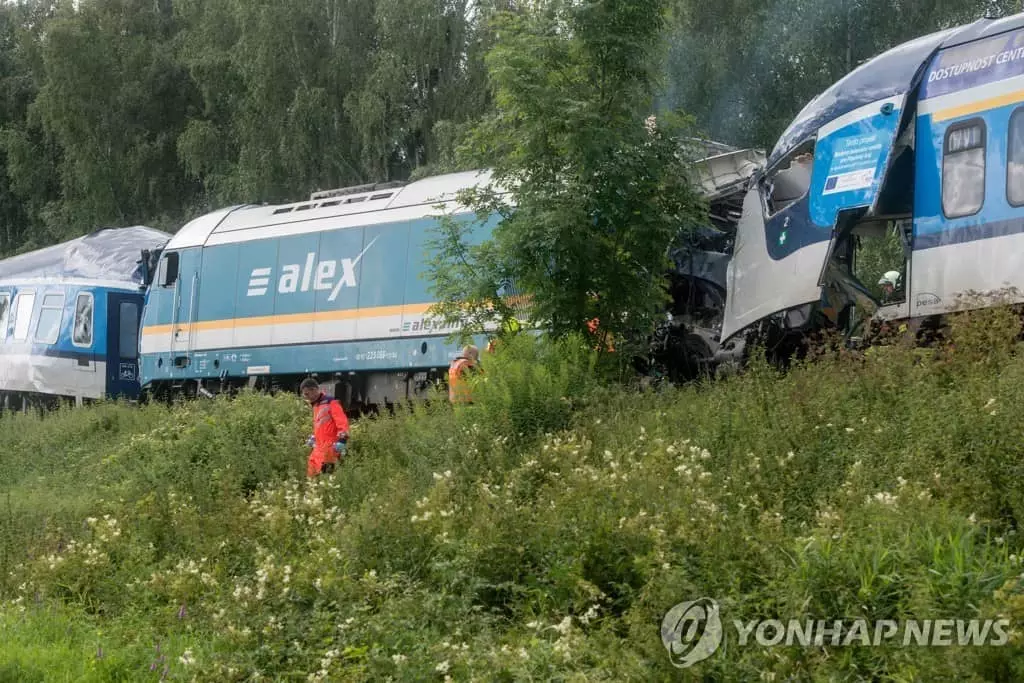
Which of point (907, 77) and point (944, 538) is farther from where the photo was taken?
point (907, 77)

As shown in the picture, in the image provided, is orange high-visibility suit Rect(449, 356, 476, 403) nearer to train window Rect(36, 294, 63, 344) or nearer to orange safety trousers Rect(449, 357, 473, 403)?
orange safety trousers Rect(449, 357, 473, 403)

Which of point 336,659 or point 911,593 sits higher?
point 911,593

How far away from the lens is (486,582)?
26.8 ft

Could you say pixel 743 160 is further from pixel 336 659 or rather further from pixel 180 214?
pixel 180 214

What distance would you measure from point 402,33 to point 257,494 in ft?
68.3

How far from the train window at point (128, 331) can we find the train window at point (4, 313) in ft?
9.90

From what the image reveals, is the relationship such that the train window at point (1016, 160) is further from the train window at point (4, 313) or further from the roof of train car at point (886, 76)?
the train window at point (4, 313)

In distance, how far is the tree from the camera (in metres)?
12.8

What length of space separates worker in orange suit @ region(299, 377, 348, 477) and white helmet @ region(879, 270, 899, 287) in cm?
589

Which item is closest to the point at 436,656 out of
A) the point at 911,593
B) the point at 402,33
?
the point at 911,593

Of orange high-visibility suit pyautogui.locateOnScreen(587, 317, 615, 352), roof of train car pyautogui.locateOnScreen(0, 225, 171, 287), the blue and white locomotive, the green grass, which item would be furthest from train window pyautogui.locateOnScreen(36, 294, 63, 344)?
orange high-visibility suit pyautogui.locateOnScreen(587, 317, 615, 352)

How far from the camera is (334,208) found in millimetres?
19719

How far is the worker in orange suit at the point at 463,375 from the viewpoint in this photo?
12.3 metres
